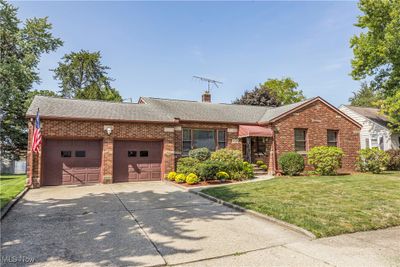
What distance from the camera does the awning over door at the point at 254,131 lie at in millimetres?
15424

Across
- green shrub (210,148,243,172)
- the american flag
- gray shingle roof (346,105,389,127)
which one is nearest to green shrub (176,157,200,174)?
green shrub (210,148,243,172)

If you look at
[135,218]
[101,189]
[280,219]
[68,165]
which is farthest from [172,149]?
[280,219]

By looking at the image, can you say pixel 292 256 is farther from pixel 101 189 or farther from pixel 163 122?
pixel 163 122

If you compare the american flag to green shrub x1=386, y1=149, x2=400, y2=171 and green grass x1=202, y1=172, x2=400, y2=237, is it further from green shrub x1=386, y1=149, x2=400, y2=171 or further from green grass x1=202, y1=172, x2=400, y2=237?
green shrub x1=386, y1=149, x2=400, y2=171

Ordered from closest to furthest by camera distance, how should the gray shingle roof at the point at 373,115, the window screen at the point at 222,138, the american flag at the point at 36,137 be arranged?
the american flag at the point at 36,137 → the window screen at the point at 222,138 → the gray shingle roof at the point at 373,115

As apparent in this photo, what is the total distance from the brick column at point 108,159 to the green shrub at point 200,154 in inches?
175

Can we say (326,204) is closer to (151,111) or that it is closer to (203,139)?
(203,139)

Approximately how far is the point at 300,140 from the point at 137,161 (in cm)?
1106

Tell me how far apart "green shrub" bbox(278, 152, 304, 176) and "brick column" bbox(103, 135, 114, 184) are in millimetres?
10067

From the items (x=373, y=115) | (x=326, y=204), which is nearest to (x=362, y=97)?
(x=373, y=115)

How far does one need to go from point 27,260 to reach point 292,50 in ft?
50.6

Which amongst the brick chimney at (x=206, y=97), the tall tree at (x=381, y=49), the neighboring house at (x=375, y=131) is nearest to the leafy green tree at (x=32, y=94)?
the brick chimney at (x=206, y=97)

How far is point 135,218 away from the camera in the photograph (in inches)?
255

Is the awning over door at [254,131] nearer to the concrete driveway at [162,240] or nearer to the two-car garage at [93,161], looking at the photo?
the two-car garage at [93,161]
